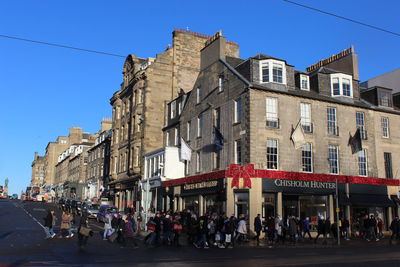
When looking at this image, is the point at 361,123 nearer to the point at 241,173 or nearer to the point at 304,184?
the point at 304,184

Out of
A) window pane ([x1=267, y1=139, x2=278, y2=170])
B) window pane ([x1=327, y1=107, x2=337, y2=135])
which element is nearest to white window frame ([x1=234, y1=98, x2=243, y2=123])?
window pane ([x1=267, y1=139, x2=278, y2=170])

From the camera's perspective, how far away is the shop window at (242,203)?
26.3m

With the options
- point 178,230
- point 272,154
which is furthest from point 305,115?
point 178,230

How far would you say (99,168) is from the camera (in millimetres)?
60719

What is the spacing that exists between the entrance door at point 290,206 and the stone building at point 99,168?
3180cm

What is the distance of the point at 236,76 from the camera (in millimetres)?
28797

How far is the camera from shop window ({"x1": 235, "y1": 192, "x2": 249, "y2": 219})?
2634 centimetres

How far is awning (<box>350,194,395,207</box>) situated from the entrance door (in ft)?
13.8

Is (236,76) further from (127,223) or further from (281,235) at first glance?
(127,223)

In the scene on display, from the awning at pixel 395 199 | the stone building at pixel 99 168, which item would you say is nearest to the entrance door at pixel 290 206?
the awning at pixel 395 199

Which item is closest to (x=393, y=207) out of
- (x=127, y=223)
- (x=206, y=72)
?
(x=206, y=72)

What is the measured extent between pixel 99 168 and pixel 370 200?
41288 mm

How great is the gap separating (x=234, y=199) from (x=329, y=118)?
9.49 meters

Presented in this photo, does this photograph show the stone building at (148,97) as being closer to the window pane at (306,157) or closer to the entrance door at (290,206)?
the window pane at (306,157)
